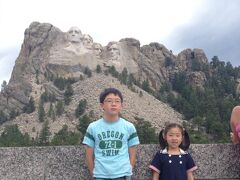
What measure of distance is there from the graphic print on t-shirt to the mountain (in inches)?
3387

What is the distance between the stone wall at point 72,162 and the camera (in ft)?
19.8

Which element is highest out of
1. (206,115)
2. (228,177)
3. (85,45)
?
(85,45)

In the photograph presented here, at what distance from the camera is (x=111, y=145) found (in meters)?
5.61

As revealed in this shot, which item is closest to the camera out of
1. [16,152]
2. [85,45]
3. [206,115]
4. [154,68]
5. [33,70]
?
[16,152]

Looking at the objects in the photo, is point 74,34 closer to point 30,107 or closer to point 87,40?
point 87,40

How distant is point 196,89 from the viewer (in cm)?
11962

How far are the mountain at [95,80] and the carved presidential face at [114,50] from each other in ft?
0.83

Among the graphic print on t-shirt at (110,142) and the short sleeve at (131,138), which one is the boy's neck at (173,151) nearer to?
the short sleeve at (131,138)

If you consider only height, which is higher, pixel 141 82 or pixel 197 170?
pixel 141 82

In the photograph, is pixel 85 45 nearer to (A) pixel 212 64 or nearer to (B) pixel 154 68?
(B) pixel 154 68

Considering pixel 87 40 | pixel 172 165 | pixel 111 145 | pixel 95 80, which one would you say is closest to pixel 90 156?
pixel 111 145

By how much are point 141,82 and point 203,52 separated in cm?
2303

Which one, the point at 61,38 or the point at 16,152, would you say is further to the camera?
the point at 61,38

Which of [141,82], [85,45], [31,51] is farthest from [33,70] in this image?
[141,82]
